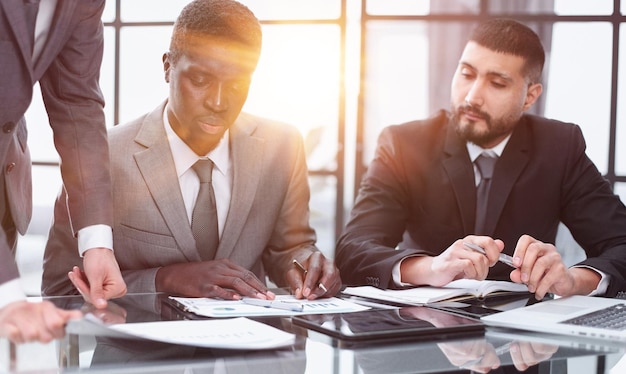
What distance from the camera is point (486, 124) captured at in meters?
2.44

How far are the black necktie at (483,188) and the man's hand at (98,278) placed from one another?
4.33ft

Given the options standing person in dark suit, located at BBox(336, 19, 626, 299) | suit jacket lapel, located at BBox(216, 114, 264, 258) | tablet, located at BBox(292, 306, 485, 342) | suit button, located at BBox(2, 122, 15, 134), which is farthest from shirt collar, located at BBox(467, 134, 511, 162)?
suit button, located at BBox(2, 122, 15, 134)

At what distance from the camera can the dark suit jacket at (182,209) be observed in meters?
1.92

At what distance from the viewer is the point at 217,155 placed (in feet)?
6.93

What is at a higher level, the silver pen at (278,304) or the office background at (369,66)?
the office background at (369,66)

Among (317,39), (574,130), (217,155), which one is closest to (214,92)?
(217,155)

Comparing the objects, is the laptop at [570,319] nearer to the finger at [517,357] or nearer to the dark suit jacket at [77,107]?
the finger at [517,357]

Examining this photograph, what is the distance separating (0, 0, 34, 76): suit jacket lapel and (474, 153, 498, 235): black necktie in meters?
1.54

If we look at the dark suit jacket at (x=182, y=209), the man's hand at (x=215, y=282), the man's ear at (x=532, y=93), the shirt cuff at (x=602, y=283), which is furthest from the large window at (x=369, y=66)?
the man's hand at (x=215, y=282)

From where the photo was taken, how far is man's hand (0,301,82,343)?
96 centimetres

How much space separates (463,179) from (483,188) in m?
0.09

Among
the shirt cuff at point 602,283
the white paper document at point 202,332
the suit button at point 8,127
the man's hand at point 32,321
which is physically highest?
the suit button at point 8,127

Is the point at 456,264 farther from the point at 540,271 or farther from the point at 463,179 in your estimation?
the point at 463,179

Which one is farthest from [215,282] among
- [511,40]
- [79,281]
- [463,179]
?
[511,40]
